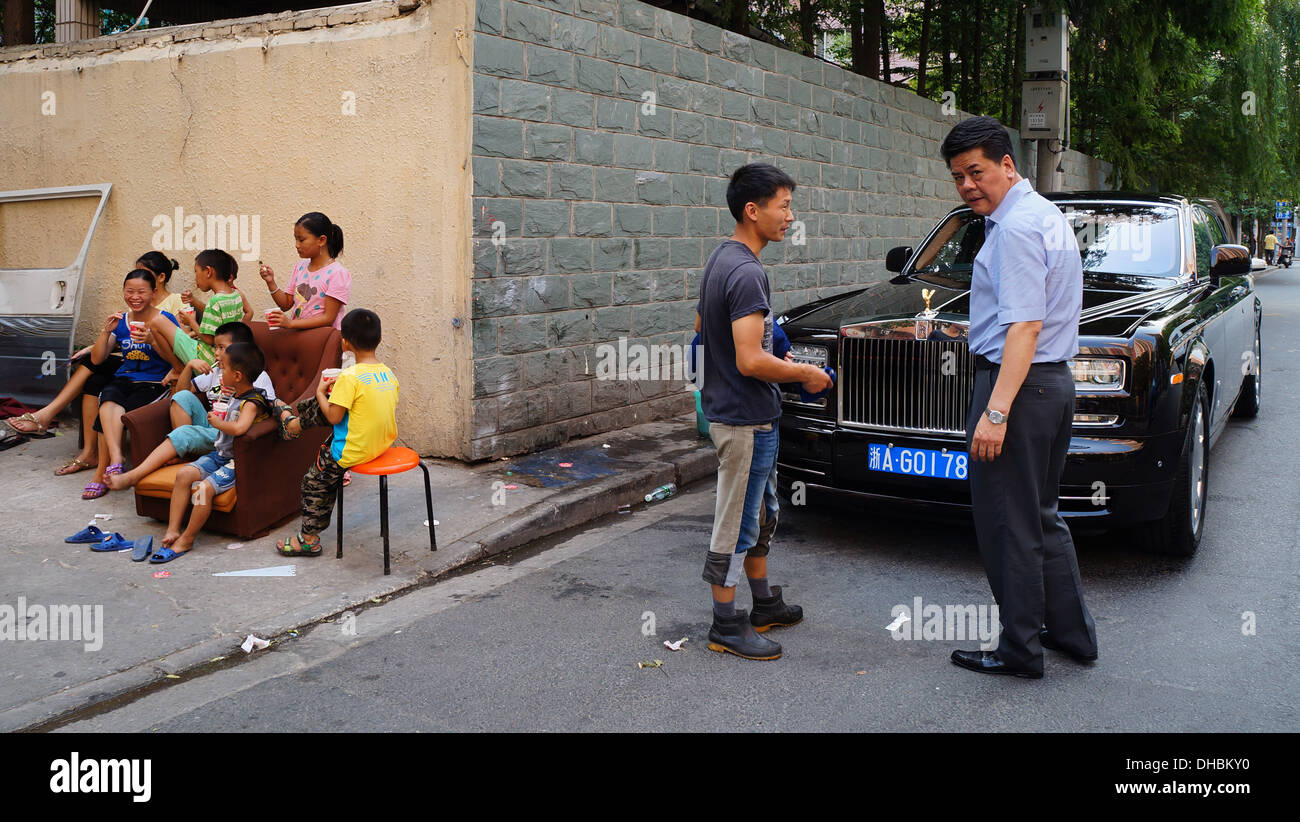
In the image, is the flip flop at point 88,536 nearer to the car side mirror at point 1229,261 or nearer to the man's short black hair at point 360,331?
the man's short black hair at point 360,331

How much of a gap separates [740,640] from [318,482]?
2351 millimetres

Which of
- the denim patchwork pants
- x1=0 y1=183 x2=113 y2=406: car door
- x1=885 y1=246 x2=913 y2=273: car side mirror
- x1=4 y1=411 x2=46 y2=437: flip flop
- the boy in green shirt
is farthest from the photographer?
x1=0 y1=183 x2=113 y2=406: car door

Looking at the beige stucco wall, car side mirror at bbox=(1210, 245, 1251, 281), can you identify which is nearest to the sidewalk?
the beige stucco wall

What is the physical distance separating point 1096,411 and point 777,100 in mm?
6267

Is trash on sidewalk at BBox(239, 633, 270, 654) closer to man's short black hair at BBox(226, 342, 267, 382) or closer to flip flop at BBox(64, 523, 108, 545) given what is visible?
man's short black hair at BBox(226, 342, 267, 382)

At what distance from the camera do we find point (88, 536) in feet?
18.2

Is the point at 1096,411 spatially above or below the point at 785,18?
below

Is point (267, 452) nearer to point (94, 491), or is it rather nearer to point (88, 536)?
point (88, 536)

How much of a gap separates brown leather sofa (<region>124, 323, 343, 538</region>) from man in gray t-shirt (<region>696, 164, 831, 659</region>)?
8.76ft

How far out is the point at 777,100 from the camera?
33.7 ft

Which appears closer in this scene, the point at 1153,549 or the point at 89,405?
the point at 1153,549

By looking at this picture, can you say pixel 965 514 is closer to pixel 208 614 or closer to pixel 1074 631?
pixel 1074 631

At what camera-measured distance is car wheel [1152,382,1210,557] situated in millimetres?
5027
